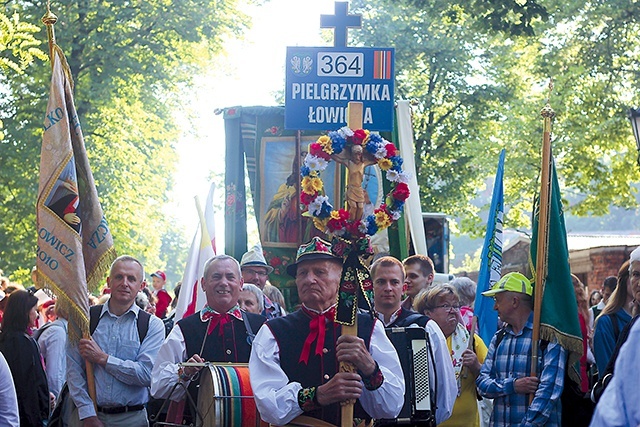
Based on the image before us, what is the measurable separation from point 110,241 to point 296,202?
320 centimetres

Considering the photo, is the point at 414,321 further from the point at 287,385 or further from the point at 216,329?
the point at 287,385

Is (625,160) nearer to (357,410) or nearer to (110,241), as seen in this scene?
(110,241)

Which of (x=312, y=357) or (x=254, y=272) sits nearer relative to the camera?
(x=312, y=357)

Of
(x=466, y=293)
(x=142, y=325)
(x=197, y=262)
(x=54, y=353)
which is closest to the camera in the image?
(x=142, y=325)

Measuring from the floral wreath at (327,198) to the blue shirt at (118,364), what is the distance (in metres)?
2.52

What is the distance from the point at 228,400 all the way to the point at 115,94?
840 inches

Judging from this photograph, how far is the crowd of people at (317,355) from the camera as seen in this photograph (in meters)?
6.69

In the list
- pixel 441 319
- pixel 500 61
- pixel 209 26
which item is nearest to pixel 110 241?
pixel 441 319

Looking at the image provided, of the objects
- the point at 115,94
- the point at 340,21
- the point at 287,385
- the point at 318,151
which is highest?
the point at 115,94

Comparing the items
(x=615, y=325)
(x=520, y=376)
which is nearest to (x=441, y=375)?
(x=520, y=376)

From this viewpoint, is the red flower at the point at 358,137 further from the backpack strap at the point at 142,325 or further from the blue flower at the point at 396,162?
the backpack strap at the point at 142,325

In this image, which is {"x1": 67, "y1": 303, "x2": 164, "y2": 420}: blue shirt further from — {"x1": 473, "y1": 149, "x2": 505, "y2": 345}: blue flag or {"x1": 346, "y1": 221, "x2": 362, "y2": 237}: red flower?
{"x1": 473, "y1": 149, "x2": 505, "y2": 345}: blue flag

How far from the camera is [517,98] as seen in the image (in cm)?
3148

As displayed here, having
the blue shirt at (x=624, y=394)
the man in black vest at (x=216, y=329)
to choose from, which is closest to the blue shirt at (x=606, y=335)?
the man in black vest at (x=216, y=329)
